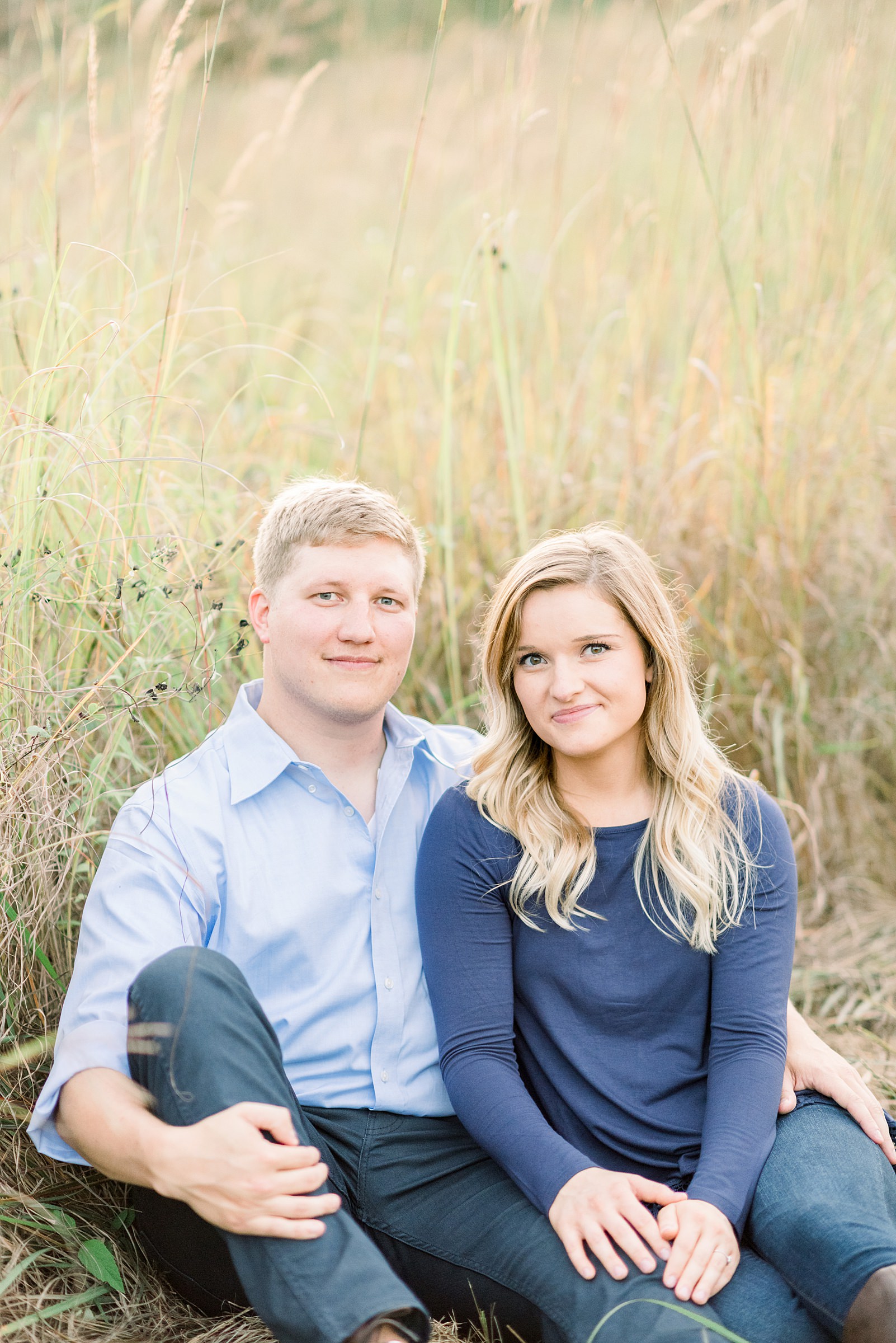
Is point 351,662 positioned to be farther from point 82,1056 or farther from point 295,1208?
point 295,1208

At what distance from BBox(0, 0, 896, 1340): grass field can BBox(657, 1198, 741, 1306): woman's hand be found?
75 cm

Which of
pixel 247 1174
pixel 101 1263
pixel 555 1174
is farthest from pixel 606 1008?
pixel 101 1263

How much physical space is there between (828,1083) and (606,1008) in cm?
37

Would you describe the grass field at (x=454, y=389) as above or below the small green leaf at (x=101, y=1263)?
above

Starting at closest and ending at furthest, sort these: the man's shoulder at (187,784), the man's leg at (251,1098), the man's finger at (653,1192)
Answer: the man's leg at (251,1098), the man's finger at (653,1192), the man's shoulder at (187,784)

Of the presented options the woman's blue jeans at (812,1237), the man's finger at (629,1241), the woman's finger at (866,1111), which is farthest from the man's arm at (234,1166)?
the woman's finger at (866,1111)

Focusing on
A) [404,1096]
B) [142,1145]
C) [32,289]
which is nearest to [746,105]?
[32,289]

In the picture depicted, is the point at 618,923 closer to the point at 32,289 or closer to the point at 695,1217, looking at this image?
the point at 695,1217

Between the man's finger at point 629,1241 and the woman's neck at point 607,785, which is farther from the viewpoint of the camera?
the woman's neck at point 607,785

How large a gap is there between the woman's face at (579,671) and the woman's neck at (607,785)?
6 centimetres

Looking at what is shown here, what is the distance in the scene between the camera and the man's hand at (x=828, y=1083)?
1.75 meters

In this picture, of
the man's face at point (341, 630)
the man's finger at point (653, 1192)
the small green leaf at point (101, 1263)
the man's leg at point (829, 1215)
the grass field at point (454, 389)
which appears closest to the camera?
the man's leg at point (829, 1215)

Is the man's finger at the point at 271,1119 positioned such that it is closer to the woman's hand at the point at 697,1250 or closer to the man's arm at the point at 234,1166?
the man's arm at the point at 234,1166

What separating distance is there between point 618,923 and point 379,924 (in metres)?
0.39
